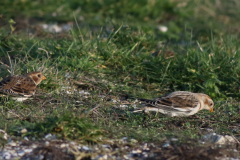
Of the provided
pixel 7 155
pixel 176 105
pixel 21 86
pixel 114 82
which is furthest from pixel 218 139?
pixel 21 86

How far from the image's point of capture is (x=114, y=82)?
693cm

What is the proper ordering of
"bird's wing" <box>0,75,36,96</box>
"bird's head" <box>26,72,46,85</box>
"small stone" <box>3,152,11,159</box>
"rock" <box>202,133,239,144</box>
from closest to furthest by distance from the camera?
"small stone" <box>3,152,11,159</box>
"rock" <box>202,133,239,144</box>
"bird's wing" <box>0,75,36,96</box>
"bird's head" <box>26,72,46,85</box>

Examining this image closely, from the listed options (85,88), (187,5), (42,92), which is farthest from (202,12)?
(42,92)

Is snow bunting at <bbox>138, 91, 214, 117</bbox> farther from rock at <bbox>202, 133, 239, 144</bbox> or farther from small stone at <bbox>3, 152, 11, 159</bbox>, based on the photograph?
small stone at <bbox>3, 152, 11, 159</bbox>

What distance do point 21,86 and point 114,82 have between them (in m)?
1.93

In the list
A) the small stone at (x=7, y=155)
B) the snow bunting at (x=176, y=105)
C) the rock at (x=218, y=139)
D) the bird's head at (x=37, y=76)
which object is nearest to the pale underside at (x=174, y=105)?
the snow bunting at (x=176, y=105)

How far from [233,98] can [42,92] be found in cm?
353

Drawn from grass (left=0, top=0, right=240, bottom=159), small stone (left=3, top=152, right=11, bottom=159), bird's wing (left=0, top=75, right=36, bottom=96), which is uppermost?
small stone (left=3, top=152, right=11, bottom=159)

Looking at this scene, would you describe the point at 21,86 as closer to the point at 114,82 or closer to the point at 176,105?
the point at 114,82

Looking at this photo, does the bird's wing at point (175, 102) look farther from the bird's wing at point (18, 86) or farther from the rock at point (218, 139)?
the bird's wing at point (18, 86)

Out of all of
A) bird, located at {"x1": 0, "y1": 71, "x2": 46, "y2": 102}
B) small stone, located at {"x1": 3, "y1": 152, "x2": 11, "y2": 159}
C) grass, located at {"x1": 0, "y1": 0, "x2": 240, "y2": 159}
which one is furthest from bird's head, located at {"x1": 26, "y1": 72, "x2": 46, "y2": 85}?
small stone, located at {"x1": 3, "y1": 152, "x2": 11, "y2": 159}

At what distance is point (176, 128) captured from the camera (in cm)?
527

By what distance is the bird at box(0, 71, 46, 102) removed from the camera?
547 cm

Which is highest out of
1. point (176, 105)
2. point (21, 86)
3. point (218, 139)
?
point (218, 139)
